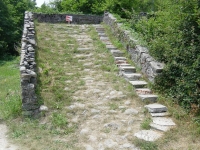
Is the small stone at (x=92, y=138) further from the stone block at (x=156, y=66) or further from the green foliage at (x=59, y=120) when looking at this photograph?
the stone block at (x=156, y=66)

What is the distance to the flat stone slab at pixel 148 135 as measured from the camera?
464cm

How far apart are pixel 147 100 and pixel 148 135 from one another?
1269mm

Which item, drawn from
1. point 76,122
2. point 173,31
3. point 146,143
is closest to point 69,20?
point 173,31

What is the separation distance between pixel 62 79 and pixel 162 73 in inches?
99.4

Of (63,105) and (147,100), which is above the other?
(147,100)

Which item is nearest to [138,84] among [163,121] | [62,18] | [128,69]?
[128,69]

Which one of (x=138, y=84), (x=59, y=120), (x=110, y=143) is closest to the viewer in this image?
(x=110, y=143)

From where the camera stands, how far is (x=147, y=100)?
5.89m

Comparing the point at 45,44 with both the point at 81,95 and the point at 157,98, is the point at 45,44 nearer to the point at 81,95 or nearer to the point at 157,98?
the point at 81,95

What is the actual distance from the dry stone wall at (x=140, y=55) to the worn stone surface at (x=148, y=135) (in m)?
1.84

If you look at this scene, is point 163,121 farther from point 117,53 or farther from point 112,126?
point 117,53

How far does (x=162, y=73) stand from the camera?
20.5ft

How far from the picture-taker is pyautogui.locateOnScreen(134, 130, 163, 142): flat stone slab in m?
4.64

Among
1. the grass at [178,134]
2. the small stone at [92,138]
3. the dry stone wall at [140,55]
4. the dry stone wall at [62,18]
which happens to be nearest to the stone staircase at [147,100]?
the grass at [178,134]
